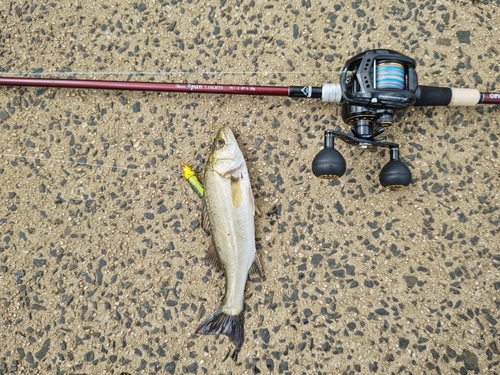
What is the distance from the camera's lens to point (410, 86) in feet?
5.81

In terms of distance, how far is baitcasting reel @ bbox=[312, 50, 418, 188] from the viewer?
1736 millimetres

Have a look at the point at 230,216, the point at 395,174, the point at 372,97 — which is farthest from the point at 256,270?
the point at 372,97

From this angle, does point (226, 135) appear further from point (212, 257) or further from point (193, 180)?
point (212, 257)

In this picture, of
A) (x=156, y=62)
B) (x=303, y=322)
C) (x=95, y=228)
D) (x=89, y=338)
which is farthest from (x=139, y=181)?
(x=303, y=322)

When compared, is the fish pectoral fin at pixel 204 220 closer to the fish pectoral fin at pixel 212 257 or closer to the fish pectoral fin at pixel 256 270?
the fish pectoral fin at pixel 212 257

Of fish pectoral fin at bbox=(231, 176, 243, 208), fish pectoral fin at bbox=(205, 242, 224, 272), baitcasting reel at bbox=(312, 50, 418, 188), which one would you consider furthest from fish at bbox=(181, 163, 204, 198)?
baitcasting reel at bbox=(312, 50, 418, 188)

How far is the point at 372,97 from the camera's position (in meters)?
1.73

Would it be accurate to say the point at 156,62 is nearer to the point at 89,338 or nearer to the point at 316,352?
the point at 89,338

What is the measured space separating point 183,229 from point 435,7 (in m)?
1.95

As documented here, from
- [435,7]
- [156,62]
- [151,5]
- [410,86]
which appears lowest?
[410,86]

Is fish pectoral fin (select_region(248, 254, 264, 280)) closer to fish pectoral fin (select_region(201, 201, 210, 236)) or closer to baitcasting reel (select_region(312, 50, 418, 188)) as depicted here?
fish pectoral fin (select_region(201, 201, 210, 236))

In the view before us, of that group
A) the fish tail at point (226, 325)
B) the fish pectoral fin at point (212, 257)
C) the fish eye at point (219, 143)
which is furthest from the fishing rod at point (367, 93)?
the fish tail at point (226, 325)

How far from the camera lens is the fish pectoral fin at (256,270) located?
2082 mm

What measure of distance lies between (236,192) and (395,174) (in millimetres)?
817
